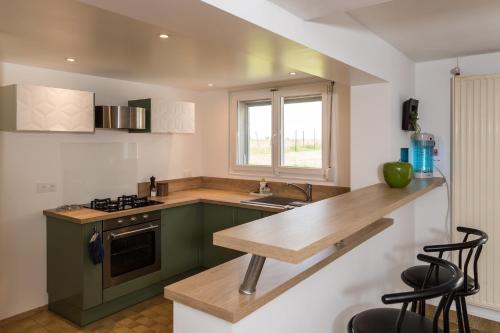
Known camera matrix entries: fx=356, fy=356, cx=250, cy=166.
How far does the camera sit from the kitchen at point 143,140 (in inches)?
92.1

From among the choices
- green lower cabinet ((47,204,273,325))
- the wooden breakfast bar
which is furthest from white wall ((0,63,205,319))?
the wooden breakfast bar

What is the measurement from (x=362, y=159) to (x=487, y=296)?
1637 mm

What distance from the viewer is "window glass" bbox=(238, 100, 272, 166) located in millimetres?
4477

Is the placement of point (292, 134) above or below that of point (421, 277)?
above

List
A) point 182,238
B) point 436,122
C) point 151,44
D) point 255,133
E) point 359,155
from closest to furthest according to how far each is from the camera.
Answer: point 151,44 → point 359,155 → point 436,122 → point 182,238 → point 255,133

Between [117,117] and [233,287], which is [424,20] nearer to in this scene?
Result: [233,287]

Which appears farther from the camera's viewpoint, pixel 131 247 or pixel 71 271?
pixel 131 247

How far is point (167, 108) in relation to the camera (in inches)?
161

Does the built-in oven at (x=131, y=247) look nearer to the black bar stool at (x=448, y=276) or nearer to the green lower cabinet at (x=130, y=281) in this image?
the green lower cabinet at (x=130, y=281)

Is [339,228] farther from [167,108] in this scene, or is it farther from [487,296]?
[167,108]

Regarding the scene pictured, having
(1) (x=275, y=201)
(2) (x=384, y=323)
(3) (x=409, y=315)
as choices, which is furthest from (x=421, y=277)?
(1) (x=275, y=201)

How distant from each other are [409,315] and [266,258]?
0.80 meters

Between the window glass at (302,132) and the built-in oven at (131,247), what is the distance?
1.68 m

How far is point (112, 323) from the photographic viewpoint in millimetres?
3195
